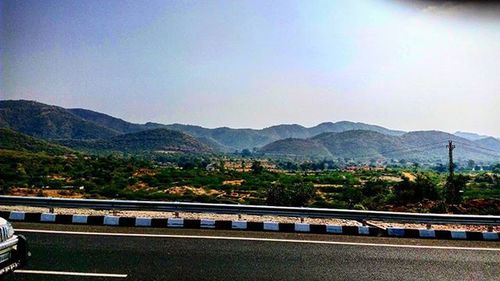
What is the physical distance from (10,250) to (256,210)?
5890mm

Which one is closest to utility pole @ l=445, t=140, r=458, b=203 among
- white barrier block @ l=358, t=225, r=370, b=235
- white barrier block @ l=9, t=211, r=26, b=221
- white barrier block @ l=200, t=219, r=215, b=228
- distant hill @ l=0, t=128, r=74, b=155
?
white barrier block @ l=358, t=225, r=370, b=235

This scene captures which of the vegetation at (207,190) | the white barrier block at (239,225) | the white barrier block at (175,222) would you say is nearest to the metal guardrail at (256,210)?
the white barrier block at (175,222)

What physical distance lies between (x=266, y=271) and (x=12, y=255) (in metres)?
3.55

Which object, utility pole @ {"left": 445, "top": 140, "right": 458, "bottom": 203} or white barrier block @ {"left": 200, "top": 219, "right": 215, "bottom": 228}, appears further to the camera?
utility pole @ {"left": 445, "top": 140, "right": 458, "bottom": 203}

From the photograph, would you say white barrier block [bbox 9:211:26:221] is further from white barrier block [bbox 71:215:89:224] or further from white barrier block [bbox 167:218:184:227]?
white barrier block [bbox 167:218:184:227]

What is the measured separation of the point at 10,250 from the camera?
5.54m

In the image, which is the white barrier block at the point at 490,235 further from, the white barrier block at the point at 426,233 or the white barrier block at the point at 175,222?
the white barrier block at the point at 175,222

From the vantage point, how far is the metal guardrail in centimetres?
1000

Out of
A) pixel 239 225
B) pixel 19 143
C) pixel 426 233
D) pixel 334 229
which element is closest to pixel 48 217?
pixel 239 225

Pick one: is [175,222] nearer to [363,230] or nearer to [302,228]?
[302,228]

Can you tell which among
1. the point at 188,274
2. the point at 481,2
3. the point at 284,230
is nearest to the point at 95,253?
the point at 188,274

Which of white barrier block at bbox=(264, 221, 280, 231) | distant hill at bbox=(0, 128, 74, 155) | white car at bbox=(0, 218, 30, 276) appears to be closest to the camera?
white car at bbox=(0, 218, 30, 276)

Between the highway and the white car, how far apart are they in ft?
2.33

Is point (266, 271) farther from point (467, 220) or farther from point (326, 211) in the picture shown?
point (467, 220)
